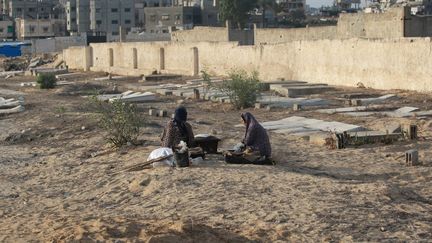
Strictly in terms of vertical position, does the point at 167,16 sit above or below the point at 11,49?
above

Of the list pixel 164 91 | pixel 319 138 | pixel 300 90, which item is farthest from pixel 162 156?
pixel 164 91

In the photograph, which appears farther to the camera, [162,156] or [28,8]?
[28,8]

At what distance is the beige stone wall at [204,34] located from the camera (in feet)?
111

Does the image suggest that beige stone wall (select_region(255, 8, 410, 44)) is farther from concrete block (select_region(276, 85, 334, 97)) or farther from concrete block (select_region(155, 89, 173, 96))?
concrete block (select_region(155, 89, 173, 96))

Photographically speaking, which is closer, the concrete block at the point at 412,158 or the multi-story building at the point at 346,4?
the concrete block at the point at 412,158

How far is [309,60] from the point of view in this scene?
22359mm

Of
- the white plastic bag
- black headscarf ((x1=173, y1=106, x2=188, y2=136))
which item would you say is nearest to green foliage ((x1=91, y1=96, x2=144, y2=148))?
black headscarf ((x1=173, y1=106, x2=188, y2=136))

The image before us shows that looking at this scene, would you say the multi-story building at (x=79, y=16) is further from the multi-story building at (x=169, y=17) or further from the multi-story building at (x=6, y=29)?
the multi-story building at (x=169, y=17)

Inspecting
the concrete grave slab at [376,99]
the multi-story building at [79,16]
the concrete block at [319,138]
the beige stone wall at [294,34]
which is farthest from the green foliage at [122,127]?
the multi-story building at [79,16]

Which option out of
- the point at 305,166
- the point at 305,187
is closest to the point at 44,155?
the point at 305,166

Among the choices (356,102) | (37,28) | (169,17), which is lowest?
(356,102)

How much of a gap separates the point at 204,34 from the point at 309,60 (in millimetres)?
13397

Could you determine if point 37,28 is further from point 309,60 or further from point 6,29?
point 309,60

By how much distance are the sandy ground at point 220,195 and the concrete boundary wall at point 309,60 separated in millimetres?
4785
